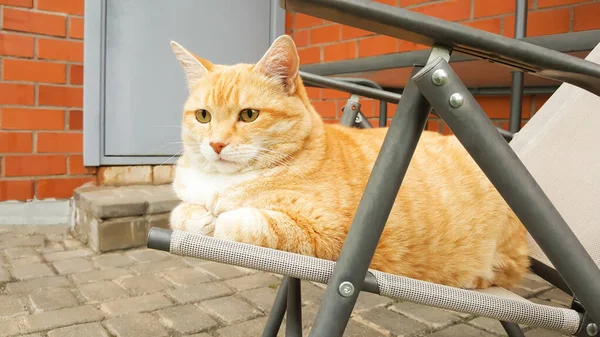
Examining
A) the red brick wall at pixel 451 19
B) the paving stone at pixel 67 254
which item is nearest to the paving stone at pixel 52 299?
the paving stone at pixel 67 254

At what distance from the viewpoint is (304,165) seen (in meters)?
1.15

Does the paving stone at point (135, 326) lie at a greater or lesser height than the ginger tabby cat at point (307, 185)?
lesser

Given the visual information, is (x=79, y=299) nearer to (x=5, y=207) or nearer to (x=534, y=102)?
(x=5, y=207)

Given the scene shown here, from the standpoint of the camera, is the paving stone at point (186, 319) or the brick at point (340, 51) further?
the brick at point (340, 51)

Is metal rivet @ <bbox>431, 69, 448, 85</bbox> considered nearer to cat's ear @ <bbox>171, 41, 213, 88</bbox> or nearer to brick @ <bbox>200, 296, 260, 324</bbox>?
cat's ear @ <bbox>171, 41, 213, 88</bbox>

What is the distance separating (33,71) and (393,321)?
2.58 metres

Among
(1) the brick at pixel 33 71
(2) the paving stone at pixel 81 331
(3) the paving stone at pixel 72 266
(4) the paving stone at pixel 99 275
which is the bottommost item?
(2) the paving stone at pixel 81 331

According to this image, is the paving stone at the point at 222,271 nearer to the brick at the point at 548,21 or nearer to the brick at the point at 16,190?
the brick at the point at 16,190

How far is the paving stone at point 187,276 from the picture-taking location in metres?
2.39

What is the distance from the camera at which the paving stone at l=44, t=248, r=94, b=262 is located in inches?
105

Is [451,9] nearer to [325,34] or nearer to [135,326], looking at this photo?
[325,34]

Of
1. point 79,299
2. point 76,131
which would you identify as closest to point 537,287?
point 79,299

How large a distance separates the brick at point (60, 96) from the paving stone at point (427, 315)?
2.38 metres

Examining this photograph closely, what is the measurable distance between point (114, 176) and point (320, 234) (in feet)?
8.98
